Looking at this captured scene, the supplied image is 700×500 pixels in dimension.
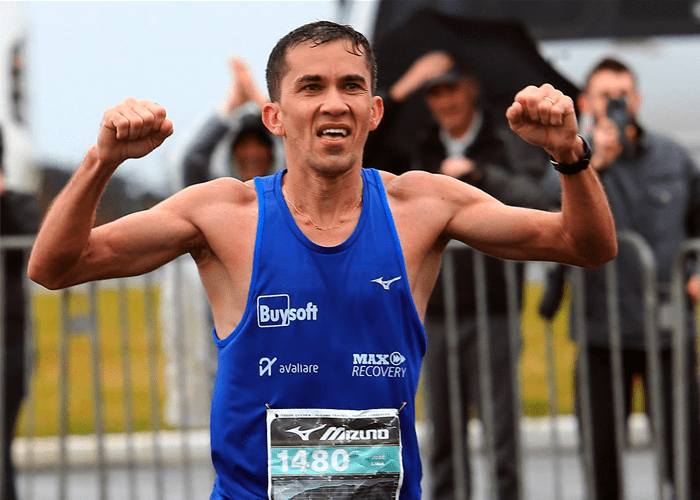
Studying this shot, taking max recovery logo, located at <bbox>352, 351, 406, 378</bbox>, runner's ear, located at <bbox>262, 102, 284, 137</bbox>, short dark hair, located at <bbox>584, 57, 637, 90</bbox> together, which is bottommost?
max recovery logo, located at <bbox>352, 351, 406, 378</bbox>

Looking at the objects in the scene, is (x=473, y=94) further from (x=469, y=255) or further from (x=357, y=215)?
(x=357, y=215)

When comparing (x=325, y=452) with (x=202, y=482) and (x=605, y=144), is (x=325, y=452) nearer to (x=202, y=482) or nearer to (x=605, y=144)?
(x=605, y=144)

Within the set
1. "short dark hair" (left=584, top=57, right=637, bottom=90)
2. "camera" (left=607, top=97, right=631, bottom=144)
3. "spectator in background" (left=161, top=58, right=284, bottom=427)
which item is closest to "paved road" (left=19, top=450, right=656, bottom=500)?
"spectator in background" (left=161, top=58, right=284, bottom=427)

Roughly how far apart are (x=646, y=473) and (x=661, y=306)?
2.52 metres

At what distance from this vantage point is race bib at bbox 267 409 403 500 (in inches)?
114

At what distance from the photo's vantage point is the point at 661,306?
5.47 meters

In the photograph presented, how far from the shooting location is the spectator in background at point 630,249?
5516 millimetres

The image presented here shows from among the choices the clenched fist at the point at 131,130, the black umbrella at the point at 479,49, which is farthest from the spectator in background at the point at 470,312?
the clenched fist at the point at 131,130

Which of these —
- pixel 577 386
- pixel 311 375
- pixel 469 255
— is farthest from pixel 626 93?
pixel 311 375

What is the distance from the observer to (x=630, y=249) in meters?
5.51

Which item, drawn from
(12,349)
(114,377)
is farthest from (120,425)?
(12,349)

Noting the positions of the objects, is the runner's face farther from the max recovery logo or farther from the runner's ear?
the max recovery logo

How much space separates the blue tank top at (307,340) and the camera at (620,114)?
2945mm

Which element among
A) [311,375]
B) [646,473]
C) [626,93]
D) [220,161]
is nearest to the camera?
[311,375]
